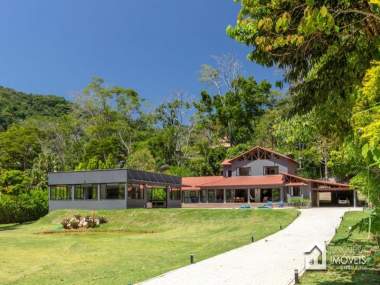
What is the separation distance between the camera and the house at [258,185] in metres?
47.5

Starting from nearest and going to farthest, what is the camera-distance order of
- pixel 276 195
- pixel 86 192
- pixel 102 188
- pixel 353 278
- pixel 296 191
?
pixel 353 278 < pixel 102 188 < pixel 86 192 < pixel 296 191 < pixel 276 195

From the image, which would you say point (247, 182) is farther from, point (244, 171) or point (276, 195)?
point (244, 171)

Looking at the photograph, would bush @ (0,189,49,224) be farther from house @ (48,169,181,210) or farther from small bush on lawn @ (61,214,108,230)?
small bush on lawn @ (61,214,108,230)

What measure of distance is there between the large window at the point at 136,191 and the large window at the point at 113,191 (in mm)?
761

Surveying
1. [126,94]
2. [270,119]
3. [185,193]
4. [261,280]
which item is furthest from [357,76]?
[126,94]

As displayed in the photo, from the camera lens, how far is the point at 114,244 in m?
19.9

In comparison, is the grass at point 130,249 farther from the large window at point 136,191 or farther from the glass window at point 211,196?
the glass window at point 211,196

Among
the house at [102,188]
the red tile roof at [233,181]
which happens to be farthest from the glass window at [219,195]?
the house at [102,188]

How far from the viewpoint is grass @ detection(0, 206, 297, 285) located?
1179 centimetres

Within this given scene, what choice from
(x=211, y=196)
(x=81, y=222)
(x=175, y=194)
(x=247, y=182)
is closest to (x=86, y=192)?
(x=81, y=222)

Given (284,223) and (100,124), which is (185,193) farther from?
(284,223)

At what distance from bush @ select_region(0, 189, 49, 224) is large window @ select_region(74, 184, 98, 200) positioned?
391 cm

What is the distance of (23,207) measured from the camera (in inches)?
1554

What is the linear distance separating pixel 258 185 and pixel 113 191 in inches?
676
